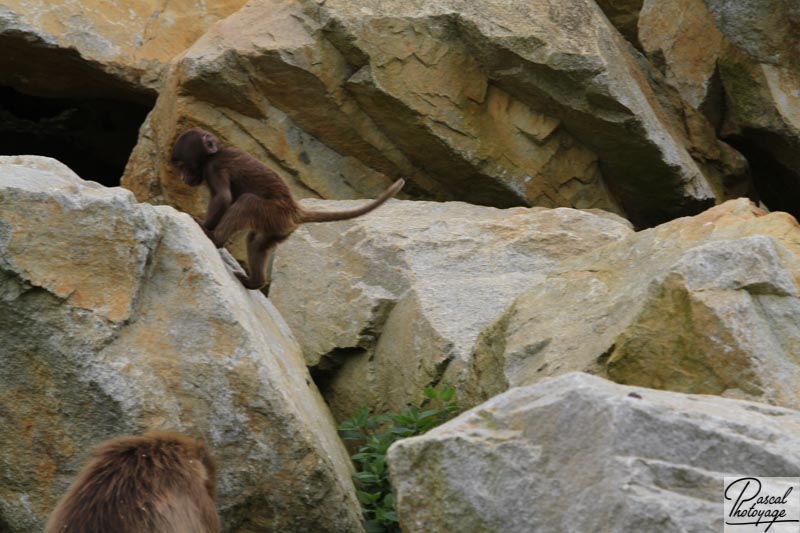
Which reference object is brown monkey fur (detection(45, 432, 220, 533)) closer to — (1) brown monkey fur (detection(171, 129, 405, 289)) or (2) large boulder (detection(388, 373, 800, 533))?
(2) large boulder (detection(388, 373, 800, 533))

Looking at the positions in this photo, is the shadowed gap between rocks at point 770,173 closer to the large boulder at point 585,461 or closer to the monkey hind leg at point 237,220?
the monkey hind leg at point 237,220

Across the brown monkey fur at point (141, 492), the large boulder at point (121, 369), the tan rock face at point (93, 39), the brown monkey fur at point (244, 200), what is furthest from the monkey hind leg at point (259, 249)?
the tan rock face at point (93, 39)

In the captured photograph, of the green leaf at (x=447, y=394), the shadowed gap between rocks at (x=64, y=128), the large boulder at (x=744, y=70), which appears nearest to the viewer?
the green leaf at (x=447, y=394)

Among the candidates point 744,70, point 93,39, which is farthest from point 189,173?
point 744,70

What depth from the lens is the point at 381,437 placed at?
6.51 metres

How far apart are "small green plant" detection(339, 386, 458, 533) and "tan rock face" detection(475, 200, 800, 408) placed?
53 centimetres

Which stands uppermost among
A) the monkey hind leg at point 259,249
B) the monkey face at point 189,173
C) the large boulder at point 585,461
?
the large boulder at point 585,461

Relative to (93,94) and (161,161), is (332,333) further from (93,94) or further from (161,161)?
(93,94)

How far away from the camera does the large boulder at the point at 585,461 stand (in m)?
3.75

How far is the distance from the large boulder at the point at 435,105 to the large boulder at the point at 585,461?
508 centimetres

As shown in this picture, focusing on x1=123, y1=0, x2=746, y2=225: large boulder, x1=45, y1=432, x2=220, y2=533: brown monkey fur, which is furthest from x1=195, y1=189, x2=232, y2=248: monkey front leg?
x1=45, y1=432, x2=220, y2=533: brown monkey fur

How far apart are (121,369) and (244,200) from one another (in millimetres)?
2163

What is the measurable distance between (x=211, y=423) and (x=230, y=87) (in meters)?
4.23

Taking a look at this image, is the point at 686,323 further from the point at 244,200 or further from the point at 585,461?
the point at 244,200
